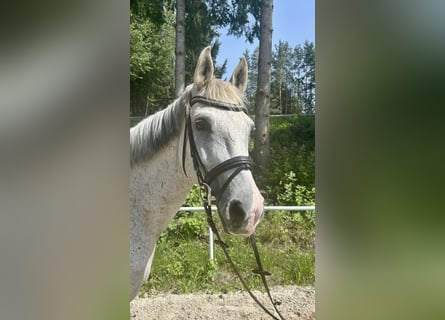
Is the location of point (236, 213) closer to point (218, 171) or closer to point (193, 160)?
point (218, 171)

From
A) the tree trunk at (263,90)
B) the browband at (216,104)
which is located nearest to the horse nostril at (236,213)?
the tree trunk at (263,90)

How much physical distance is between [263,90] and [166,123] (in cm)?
65

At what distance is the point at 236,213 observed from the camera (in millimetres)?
2447

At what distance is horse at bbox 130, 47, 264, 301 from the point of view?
243 cm

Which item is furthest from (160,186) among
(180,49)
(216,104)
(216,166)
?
(180,49)

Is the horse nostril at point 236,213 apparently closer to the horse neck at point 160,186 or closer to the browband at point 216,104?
the horse neck at point 160,186

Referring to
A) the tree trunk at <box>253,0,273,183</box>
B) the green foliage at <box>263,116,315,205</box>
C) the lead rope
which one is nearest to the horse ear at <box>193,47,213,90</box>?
the tree trunk at <box>253,0,273,183</box>

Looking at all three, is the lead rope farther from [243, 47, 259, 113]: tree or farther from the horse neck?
[243, 47, 259, 113]: tree

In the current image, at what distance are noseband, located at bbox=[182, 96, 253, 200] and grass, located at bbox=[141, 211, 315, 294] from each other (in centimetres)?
25

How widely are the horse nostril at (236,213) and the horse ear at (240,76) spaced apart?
721 millimetres

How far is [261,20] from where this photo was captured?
2.48 metres
